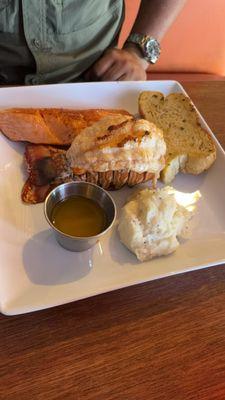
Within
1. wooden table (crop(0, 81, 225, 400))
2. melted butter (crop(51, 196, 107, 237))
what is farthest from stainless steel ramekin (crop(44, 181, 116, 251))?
wooden table (crop(0, 81, 225, 400))

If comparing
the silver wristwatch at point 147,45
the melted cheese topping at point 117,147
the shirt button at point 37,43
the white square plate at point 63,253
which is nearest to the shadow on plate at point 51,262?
the white square plate at point 63,253

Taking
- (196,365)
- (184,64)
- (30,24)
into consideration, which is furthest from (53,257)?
(184,64)

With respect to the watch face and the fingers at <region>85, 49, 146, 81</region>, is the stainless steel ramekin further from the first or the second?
the watch face

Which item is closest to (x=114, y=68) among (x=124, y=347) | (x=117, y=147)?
(x=117, y=147)

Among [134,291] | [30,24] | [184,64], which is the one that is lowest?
[184,64]

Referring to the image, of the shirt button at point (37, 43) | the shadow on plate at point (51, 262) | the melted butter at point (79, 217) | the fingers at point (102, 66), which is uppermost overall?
the shirt button at point (37, 43)

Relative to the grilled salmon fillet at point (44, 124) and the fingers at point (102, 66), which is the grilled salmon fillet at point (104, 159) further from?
the fingers at point (102, 66)

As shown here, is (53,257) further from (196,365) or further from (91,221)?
(196,365)
